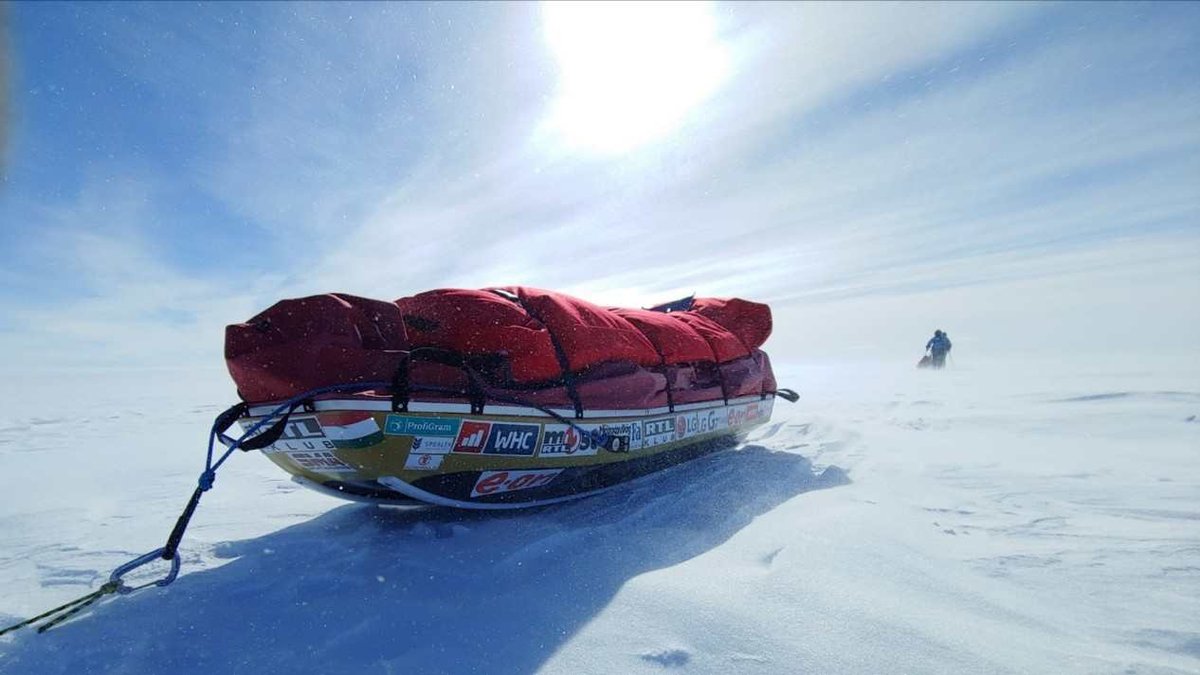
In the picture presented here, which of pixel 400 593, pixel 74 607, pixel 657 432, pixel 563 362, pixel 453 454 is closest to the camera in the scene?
pixel 74 607

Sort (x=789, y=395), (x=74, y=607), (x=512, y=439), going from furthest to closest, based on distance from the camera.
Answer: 1. (x=789, y=395)
2. (x=512, y=439)
3. (x=74, y=607)

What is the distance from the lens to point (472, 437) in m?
2.85

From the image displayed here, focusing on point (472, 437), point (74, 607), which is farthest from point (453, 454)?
point (74, 607)

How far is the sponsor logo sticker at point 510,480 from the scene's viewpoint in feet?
9.93

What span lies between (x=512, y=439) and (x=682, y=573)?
4.00ft

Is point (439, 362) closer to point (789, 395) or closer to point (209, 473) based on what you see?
point (209, 473)

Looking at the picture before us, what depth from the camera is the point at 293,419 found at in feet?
8.22

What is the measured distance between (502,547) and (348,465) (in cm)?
89

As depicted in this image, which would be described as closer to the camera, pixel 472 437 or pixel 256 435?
pixel 256 435

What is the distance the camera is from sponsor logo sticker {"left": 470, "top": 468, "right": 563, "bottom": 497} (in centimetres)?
303

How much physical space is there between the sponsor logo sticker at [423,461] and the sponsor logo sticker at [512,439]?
0.87ft

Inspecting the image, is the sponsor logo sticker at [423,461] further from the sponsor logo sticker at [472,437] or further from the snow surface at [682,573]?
the snow surface at [682,573]

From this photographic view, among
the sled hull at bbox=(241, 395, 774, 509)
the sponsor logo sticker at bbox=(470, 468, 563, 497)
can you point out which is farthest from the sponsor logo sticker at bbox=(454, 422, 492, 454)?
the sponsor logo sticker at bbox=(470, 468, 563, 497)

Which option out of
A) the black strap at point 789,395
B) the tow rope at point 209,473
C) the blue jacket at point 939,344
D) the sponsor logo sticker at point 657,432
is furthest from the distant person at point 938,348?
the tow rope at point 209,473
